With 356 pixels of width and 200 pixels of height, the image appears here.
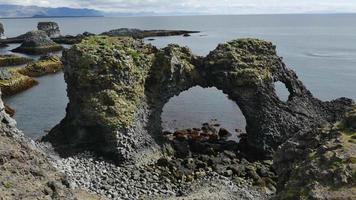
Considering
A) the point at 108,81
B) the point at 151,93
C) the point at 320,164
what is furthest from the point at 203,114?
the point at 320,164

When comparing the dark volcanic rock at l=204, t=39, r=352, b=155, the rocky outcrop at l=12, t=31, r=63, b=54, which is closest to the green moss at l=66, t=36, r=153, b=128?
the dark volcanic rock at l=204, t=39, r=352, b=155

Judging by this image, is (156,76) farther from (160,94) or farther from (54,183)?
(54,183)

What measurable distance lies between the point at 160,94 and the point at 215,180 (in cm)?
1246

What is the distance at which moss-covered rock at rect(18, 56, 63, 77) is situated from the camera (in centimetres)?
10619

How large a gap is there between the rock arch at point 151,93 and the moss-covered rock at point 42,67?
59.9m

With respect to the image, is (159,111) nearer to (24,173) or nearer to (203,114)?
(203,114)

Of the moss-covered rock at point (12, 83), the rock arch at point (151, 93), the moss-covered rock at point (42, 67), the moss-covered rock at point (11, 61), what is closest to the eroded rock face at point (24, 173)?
the rock arch at point (151, 93)

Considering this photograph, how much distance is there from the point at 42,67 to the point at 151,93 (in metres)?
67.0

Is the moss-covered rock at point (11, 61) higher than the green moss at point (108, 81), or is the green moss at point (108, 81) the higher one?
the green moss at point (108, 81)

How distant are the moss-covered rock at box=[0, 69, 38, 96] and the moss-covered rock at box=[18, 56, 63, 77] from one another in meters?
10.3

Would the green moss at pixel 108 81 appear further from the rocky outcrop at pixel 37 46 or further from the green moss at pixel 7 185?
the rocky outcrop at pixel 37 46

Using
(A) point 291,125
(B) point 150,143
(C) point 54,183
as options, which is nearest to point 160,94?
(B) point 150,143

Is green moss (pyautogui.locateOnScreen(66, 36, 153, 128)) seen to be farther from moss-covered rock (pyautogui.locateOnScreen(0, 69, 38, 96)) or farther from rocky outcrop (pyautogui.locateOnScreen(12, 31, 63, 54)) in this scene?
rocky outcrop (pyautogui.locateOnScreen(12, 31, 63, 54))

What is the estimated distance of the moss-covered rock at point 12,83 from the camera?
84.0 m
